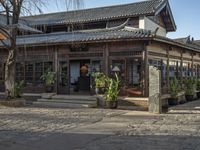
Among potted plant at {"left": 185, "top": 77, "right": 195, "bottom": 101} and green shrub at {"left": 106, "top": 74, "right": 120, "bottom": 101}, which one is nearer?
green shrub at {"left": 106, "top": 74, "right": 120, "bottom": 101}

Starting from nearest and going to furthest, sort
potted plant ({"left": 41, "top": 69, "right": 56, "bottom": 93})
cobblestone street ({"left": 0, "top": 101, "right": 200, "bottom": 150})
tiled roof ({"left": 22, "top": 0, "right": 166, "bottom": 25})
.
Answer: cobblestone street ({"left": 0, "top": 101, "right": 200, "bottom": 150})
potted plant ({"left": 41, "top": 69, "right": 56, "bottom": 93})
tiled roof ({"left": 22, "top": 0, "right": 166, "bottom": 25})

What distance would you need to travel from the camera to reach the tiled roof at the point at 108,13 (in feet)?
95.2

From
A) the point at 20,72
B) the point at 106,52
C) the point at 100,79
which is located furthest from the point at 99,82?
the point at 20,72

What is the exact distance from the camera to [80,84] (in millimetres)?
24531

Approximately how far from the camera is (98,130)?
491 inches

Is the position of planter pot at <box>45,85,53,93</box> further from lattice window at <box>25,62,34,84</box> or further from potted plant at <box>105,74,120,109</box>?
potted plant at <box>105,74,120,109</box>

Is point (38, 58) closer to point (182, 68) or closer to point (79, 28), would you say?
point (79, 28)

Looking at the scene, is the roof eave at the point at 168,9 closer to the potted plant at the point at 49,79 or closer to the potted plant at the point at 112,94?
the potted plant at the point at 49,79

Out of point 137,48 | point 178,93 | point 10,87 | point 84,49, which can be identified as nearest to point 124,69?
point 137,48

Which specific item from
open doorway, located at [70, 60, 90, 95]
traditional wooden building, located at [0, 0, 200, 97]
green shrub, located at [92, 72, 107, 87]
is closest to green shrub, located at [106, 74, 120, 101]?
green shrub, located at [92, 72, 107, 87]

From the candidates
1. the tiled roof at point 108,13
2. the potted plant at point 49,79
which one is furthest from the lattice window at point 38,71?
the tiled roof at point 108,13

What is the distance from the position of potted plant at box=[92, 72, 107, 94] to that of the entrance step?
57cm

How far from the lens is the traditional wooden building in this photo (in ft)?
67.6

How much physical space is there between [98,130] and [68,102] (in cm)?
903
